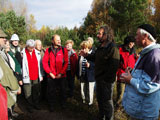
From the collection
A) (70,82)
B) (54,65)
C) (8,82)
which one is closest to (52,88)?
(54,65)

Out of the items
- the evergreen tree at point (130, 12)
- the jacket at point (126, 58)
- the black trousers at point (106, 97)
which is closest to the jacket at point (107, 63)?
the black trousers at point (106, 97)

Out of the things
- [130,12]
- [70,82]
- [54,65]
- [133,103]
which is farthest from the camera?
[130,12]

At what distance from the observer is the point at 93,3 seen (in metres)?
33.4

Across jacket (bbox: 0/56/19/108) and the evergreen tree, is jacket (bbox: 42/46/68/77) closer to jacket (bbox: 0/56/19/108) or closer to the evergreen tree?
jacket (bbox: 0/56/19/108)

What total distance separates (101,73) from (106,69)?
0.14m

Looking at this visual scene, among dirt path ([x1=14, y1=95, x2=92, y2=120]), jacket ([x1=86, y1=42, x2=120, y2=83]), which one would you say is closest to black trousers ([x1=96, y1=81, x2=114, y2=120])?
jacket ([x1=86, y1=42, x2=120, y2=83])

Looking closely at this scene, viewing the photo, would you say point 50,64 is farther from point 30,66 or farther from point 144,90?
point 144,90

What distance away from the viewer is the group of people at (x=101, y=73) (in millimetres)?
1544

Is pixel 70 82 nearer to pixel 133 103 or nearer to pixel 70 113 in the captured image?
pixel 70 113

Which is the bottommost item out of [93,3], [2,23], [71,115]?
[71,115]

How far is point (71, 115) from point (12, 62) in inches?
83.1

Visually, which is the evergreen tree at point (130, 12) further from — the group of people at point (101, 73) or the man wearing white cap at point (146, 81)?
the man wearing white cap at point (146, 81)

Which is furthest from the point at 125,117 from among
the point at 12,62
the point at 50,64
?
the point at 12,62

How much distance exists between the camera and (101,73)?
2535 millimetres
